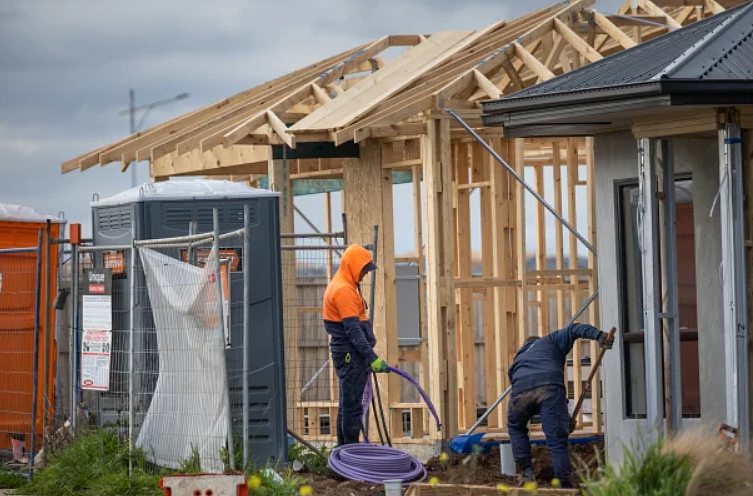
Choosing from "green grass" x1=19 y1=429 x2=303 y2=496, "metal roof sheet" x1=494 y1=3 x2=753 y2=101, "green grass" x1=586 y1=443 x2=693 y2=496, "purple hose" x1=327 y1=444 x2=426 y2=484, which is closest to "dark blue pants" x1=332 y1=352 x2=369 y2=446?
"purple hose" x1=327 y1=444 x2=426 y2=484

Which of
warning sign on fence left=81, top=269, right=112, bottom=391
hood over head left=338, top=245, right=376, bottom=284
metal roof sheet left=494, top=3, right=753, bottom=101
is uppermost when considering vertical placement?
metal roof sheet left=494, top=3, right=753, bottom=101

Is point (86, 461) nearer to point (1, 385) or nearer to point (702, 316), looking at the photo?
point (1, 385)

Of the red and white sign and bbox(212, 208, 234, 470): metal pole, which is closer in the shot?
bbox(212, 208, 234, 470): metal pole

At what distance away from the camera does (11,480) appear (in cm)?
1152

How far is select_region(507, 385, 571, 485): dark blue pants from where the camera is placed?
9.50m

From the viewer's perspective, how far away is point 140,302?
1052cm

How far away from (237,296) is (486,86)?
3.41m

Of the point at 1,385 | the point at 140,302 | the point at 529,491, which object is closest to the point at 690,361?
the point at 529,491

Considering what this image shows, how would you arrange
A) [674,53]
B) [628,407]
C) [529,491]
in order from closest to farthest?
1. [529,491]
2. [674,53]
3. [628,407]

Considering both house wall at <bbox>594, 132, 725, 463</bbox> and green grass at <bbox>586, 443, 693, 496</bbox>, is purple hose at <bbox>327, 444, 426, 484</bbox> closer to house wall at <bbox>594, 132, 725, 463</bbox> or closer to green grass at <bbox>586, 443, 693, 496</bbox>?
house wall at <bbox>594, 132, 725, 463</bbox>

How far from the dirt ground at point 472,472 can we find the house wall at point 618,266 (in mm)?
381

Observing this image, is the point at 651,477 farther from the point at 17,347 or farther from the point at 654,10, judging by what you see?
the point at 654,10

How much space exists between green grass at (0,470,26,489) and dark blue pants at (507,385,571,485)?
469 cm

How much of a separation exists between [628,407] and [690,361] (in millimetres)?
781
